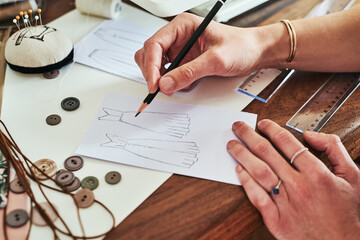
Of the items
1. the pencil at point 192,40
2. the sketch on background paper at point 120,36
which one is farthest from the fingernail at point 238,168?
the sketch on background paper at point 120,36

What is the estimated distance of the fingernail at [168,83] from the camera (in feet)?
2.31

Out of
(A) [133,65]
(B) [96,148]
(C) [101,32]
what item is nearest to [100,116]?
(B) [96,148]

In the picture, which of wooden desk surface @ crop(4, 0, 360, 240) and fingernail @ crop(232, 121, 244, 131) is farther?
fingernail @ crop(232, 121, 244, 131)

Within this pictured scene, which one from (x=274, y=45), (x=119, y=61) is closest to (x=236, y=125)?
(x=274, y=45)

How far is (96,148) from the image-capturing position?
0.68 meters

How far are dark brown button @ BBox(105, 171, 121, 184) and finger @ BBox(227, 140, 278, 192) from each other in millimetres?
208

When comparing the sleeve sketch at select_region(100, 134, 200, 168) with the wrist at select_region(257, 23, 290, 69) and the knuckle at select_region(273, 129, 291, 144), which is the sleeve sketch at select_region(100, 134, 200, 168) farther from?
the wrist at select_region(257, 23, 290, 69)

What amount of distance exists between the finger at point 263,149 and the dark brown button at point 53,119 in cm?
35

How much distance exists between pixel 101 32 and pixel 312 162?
648 mm

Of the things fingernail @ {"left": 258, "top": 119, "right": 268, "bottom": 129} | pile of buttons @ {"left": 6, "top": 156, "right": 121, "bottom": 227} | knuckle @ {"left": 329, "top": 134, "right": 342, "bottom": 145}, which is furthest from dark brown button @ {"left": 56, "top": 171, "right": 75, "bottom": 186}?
knuckle @ {"left": 329, "top": 134, "right": 342, "bottom": 145}

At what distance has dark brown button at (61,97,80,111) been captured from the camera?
77 centimetres

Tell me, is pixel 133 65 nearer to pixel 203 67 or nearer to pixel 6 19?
pixel 203 67

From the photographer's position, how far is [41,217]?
1.88 feet

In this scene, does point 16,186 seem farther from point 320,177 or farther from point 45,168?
point 320,177
